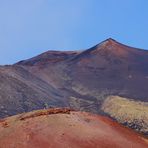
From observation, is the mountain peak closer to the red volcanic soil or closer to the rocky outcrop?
the rocky outcrop

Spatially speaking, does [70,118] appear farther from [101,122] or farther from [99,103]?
[99,103]

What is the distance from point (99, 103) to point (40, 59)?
388 inches

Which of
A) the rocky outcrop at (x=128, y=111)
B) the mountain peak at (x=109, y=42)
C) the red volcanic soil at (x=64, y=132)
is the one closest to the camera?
the red volcanic soil at (x=64, y=132)

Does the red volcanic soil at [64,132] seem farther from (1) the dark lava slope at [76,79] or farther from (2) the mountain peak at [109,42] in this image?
(2) the mountain peak at [109,42]

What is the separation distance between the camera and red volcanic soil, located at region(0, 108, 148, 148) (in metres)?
4.11

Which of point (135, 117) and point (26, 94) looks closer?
point (135, 117)

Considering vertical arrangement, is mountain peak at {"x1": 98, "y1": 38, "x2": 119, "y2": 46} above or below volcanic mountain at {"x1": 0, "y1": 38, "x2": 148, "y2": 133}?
above

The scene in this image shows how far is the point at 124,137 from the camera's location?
4410 mm

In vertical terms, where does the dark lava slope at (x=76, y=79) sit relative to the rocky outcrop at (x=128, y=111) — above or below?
above

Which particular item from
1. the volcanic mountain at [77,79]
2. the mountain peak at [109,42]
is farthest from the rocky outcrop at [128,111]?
the mountain peak at [109,42]

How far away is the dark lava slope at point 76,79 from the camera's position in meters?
18.1

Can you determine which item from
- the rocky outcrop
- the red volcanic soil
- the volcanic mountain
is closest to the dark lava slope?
the volcanic mountain

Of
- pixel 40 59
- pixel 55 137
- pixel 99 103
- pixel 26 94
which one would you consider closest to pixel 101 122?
pixel 55 137

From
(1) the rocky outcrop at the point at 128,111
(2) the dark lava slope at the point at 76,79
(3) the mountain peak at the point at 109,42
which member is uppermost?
(3) the mountain peak at the point at 109,42
